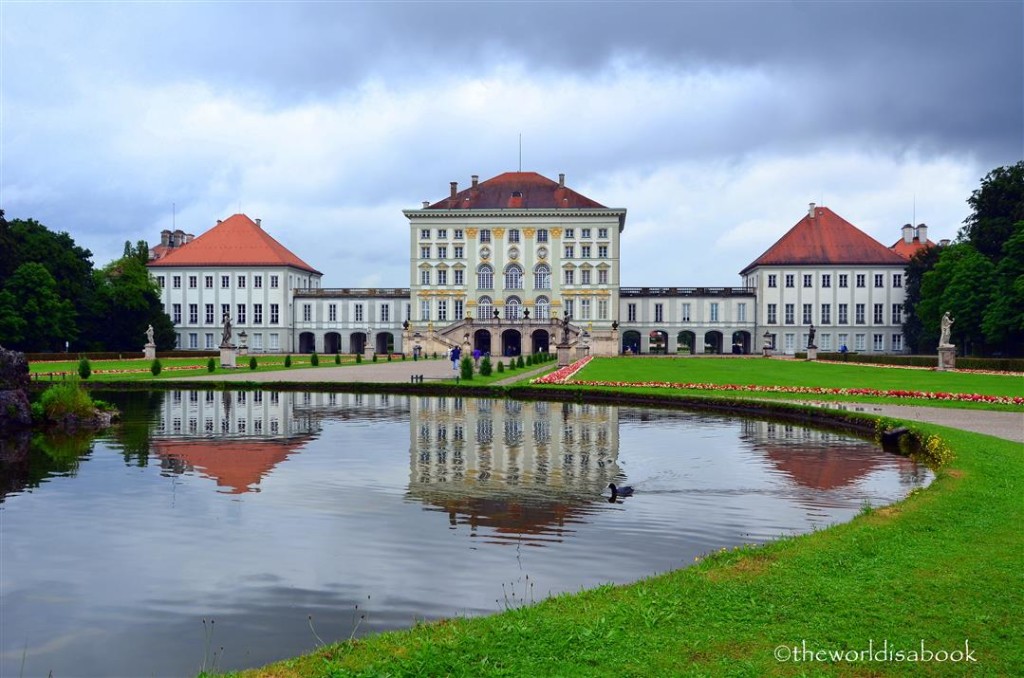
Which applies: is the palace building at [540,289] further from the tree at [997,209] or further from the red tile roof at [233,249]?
the tree at [997,209]

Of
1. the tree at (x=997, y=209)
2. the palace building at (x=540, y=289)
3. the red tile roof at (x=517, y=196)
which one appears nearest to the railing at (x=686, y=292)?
the palace building at (x=540, y=289)

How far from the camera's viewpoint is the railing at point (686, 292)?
8169 cm

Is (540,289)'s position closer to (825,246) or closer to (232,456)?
(825,246)

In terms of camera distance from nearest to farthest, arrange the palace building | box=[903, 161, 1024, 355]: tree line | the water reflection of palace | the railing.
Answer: the water reflection of palace → box=[903, 161, 1024, 355]: tree line → the palace building → the railing

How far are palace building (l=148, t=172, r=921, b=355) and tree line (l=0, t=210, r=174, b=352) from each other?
35.7 ft

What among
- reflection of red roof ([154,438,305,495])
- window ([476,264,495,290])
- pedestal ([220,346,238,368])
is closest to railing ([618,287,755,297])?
window ([476,264,495,290])

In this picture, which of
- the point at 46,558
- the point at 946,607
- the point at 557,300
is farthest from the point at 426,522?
the point at 557,300

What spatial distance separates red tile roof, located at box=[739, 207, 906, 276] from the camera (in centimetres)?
7975

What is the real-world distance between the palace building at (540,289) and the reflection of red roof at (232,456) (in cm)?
6039

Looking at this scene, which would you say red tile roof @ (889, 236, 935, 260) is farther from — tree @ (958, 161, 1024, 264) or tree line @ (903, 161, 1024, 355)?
tree @ (958, 161, 1024, 264)

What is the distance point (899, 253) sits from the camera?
85.4 m

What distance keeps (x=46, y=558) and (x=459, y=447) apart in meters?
8.25

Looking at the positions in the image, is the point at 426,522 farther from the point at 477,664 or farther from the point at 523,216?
the point at 523,216

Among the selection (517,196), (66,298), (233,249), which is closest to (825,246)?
(517,196)
